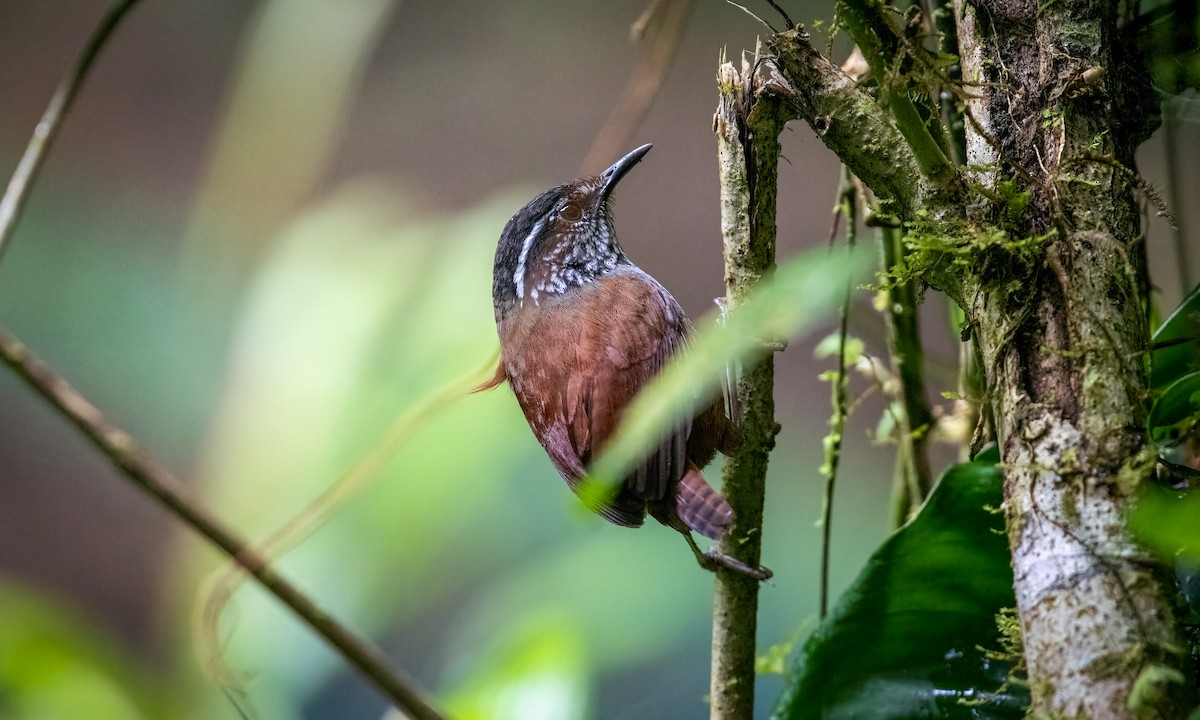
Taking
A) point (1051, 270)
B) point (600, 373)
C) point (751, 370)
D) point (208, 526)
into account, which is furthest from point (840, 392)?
point (208, 526)

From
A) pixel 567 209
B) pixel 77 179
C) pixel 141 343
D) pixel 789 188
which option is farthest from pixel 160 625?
pixel 789 188

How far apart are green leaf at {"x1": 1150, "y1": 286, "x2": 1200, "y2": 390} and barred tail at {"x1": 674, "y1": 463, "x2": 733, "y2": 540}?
55 cm

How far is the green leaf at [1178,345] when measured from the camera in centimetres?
102

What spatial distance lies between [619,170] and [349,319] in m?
1.25

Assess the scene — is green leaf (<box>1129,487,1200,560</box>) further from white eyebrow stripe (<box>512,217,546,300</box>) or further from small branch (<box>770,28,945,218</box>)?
white eyebrow stripe (<box>512,217,546,300</box>)

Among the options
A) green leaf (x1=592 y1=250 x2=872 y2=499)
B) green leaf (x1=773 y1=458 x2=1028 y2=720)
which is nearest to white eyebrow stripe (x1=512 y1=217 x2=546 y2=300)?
green leaf (x1=773 y1=458 x2=1028 y2=720)

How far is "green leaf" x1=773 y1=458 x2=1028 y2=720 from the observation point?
110cm

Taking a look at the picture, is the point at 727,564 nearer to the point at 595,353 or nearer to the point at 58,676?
the point at 595,353

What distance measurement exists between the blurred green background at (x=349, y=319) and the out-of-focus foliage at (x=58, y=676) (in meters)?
0.43

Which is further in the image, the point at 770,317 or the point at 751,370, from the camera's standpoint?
the point at 751,370

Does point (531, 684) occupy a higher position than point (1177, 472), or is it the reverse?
point (1177, 472)

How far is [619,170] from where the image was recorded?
→ 1.71 metres

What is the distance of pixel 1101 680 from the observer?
2.45 ft

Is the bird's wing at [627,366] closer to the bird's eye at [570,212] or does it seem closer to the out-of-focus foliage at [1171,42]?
the bird's eye at [570,212]
